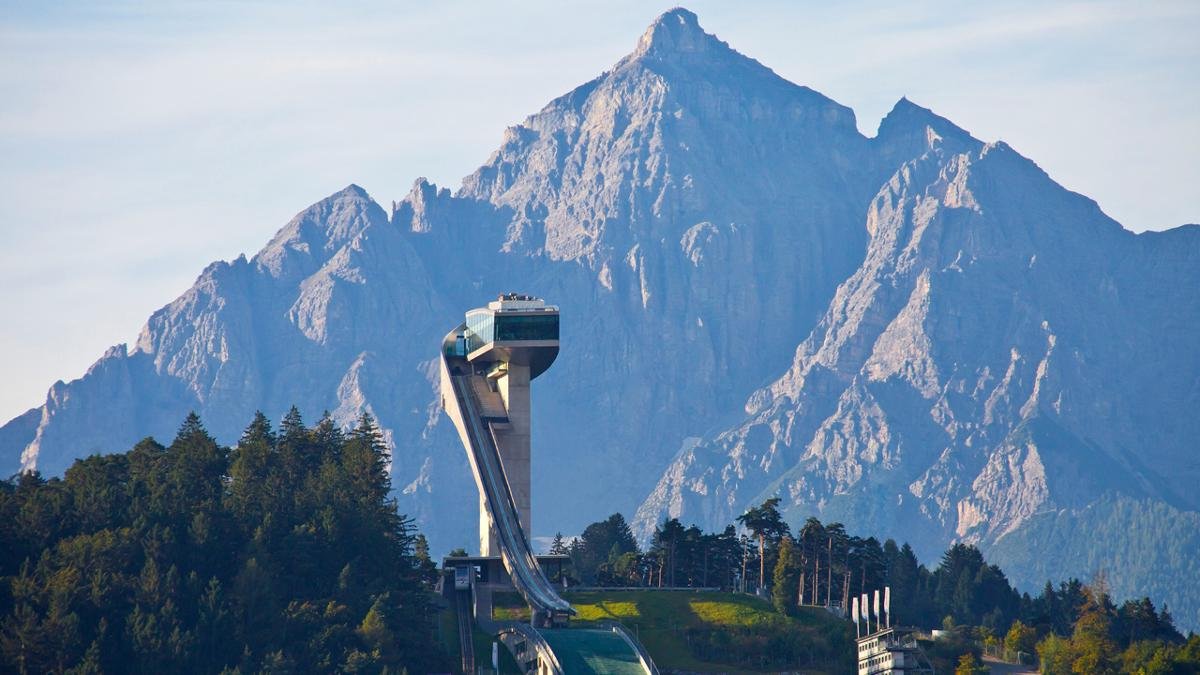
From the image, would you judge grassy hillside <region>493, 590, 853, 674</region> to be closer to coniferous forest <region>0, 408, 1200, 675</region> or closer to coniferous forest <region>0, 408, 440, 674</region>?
coniferous forest <region>0, 408, 1200, 675</region>

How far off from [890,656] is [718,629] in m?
18.2

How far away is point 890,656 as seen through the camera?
547ft

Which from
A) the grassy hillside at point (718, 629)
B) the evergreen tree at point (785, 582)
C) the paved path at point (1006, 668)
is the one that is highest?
the evergreen tree at point (785, 582)

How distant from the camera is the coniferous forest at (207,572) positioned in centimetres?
15362

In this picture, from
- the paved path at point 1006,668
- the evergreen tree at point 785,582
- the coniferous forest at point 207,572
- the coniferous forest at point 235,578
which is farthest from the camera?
the evergreen tree at point 785,582

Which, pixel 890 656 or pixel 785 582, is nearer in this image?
pixel 890 656

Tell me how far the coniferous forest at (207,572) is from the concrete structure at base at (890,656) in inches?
1227

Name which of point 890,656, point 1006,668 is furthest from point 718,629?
point 1006,668

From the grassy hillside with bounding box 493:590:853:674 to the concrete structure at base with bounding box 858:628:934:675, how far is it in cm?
296

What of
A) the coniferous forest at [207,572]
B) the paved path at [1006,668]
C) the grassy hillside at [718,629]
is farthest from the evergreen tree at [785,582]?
the coniferous forest at [207,572]

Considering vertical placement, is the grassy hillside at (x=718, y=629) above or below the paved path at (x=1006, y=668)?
above

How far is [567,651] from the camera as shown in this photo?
16538cm

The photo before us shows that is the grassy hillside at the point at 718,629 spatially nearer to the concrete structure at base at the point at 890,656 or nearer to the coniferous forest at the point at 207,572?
the concrete structure at base at the point at 890,656

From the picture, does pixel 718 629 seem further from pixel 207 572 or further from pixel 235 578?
pixel 207 572
